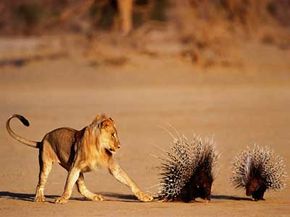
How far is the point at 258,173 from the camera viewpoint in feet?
36.2

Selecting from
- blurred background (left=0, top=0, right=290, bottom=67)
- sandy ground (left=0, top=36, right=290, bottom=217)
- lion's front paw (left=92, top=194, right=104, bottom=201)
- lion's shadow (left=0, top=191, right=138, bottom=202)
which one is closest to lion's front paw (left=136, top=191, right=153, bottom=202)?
sandy ground (left=0, top=36, right=290, bottom=217)

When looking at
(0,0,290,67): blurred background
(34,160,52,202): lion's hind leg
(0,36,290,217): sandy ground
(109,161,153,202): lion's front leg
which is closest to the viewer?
(109,161,153,202): lion's front leg

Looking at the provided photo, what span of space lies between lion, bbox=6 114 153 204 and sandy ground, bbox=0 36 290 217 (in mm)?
217

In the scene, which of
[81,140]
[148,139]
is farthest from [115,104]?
[81,140]

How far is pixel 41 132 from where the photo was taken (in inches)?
754

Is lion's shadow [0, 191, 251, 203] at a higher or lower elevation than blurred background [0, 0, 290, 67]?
lower

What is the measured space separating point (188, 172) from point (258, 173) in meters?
0.81

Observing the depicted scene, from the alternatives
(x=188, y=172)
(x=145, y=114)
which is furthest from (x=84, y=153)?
(x=145, y=114)

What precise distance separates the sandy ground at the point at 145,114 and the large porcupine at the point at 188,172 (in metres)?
0.18

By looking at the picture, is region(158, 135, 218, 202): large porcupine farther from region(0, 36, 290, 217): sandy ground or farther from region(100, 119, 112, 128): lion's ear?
region(100, 119, 112, 128): lion's ear

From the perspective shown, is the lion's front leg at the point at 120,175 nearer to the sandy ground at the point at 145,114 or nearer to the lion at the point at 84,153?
the lion at the point at 84,153

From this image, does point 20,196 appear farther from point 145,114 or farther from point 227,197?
point 145,114

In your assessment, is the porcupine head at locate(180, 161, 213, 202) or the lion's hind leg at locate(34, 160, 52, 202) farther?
the lion's hind leg at locate(34, 160, 52, 202)

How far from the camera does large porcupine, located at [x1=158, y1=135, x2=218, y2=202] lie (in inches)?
425
